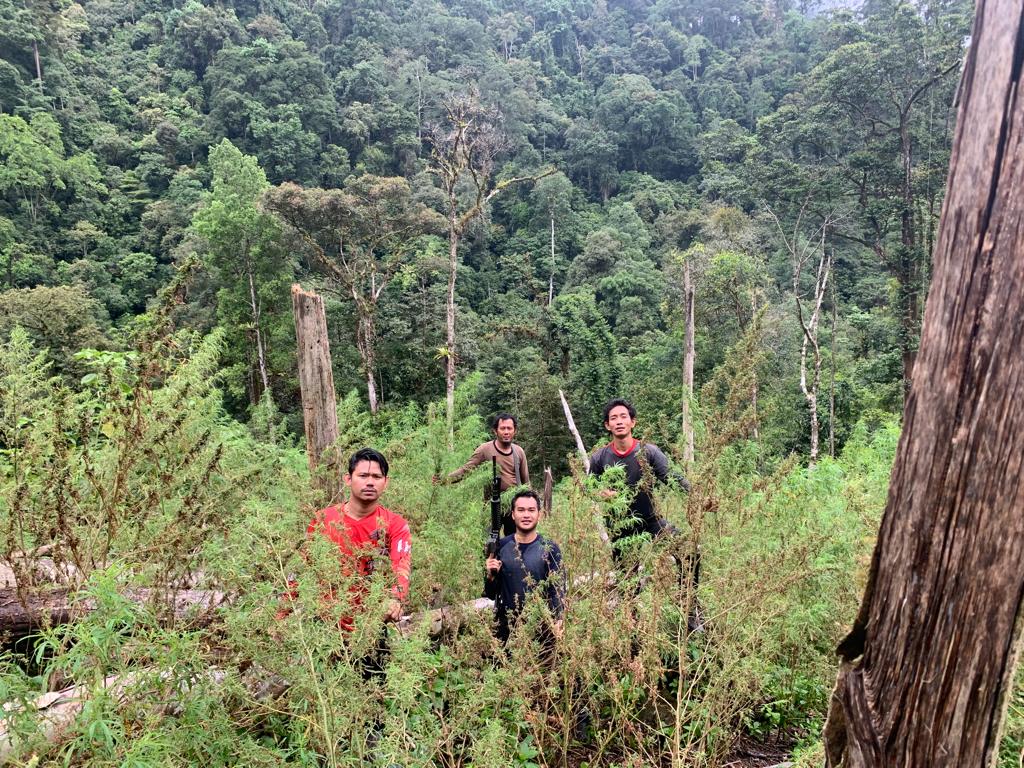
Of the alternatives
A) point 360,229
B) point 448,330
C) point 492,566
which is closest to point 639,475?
point 492,566

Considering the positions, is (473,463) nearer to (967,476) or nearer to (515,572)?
(515,572)

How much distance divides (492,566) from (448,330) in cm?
840

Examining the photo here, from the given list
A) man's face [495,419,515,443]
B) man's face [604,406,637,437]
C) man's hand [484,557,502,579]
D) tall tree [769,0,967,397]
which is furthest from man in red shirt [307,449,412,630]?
tall tree [769,0,967,397]

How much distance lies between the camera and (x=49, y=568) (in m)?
2.81

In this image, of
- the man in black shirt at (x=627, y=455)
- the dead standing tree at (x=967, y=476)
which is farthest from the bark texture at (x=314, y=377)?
the dead standing tree at (x=967, y=476)

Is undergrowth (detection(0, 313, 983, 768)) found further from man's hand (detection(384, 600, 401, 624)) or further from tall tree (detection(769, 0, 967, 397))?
tall tree (detection(769, 0, 967, 397))

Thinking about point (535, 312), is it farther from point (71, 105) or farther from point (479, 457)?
point (71, 105)

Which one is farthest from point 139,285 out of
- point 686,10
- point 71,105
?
point 686,10

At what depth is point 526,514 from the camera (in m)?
2.73

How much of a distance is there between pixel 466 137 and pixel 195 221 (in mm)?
9203

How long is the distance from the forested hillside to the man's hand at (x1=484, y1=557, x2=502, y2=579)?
23 centimetres

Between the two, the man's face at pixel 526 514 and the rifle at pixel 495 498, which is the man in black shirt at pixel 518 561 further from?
the rifle at pixel 495 498

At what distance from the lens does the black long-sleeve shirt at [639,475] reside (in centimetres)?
249

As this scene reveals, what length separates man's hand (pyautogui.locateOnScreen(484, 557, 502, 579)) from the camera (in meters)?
2.68
